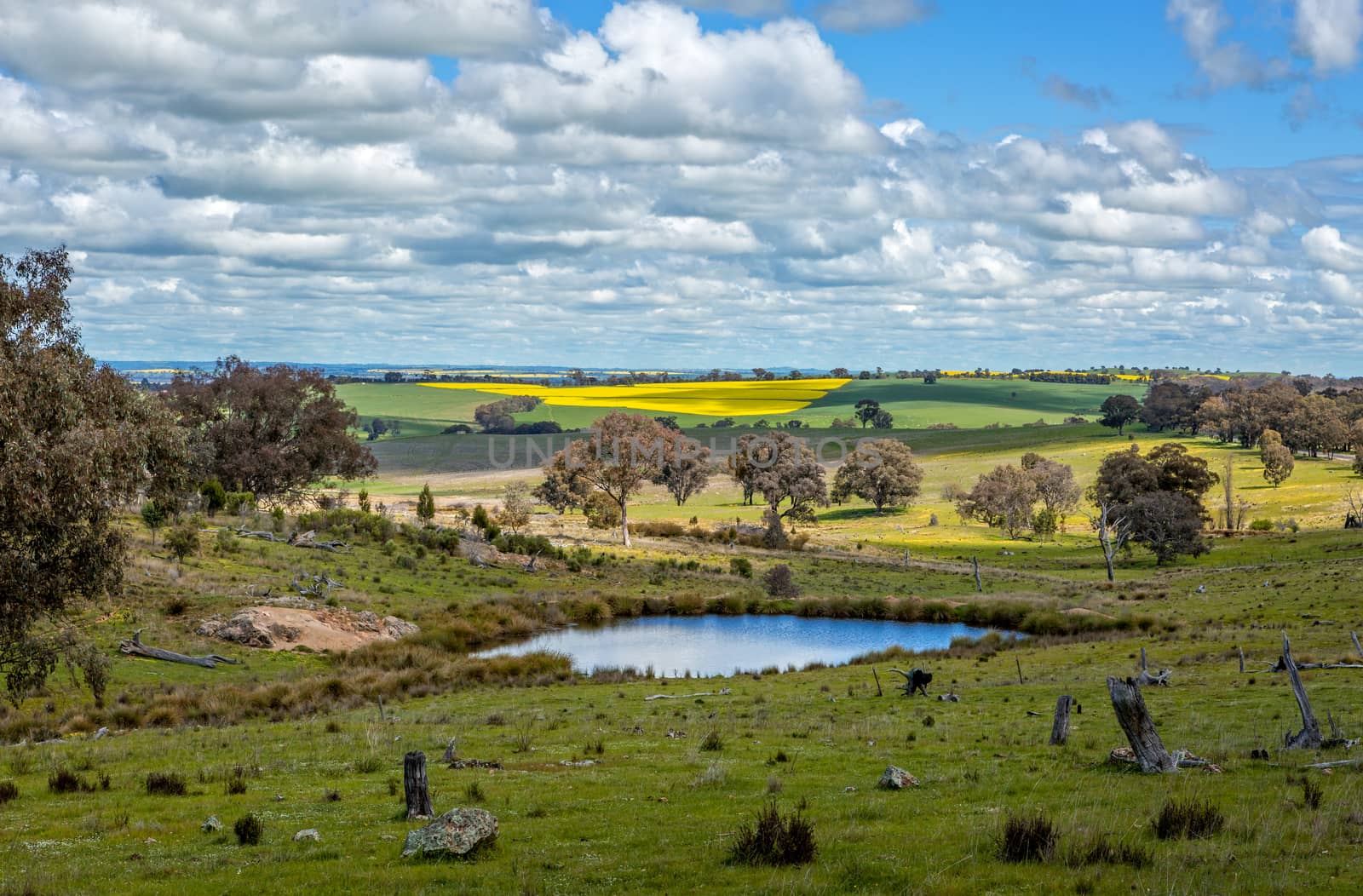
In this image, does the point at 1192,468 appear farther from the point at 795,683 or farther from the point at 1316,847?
the point at 1316,847

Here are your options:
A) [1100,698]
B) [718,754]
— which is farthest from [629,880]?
[1100,698]

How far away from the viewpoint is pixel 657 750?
22.1m

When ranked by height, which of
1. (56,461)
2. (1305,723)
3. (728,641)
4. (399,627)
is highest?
(56,461)

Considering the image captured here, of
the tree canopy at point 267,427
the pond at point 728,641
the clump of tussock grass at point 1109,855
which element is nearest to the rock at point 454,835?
the clump of tussock grass at point 1109,855

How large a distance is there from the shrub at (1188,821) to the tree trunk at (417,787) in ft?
30.5

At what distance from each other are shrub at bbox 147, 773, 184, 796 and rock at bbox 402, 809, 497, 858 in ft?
22.4

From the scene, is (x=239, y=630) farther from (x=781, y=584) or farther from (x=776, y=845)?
(x=781, y=584)

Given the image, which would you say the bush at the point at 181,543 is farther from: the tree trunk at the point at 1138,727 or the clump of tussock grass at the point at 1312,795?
the clump of tussock grass at the point at 1312,795

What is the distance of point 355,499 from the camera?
437ft

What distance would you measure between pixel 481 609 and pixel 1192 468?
226ft

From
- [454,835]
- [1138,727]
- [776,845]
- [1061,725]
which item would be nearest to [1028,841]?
[776,845]

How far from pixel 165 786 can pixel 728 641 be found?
3970 cm

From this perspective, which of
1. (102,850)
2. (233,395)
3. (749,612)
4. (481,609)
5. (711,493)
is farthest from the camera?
(711,493)

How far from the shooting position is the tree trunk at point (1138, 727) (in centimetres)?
1527
